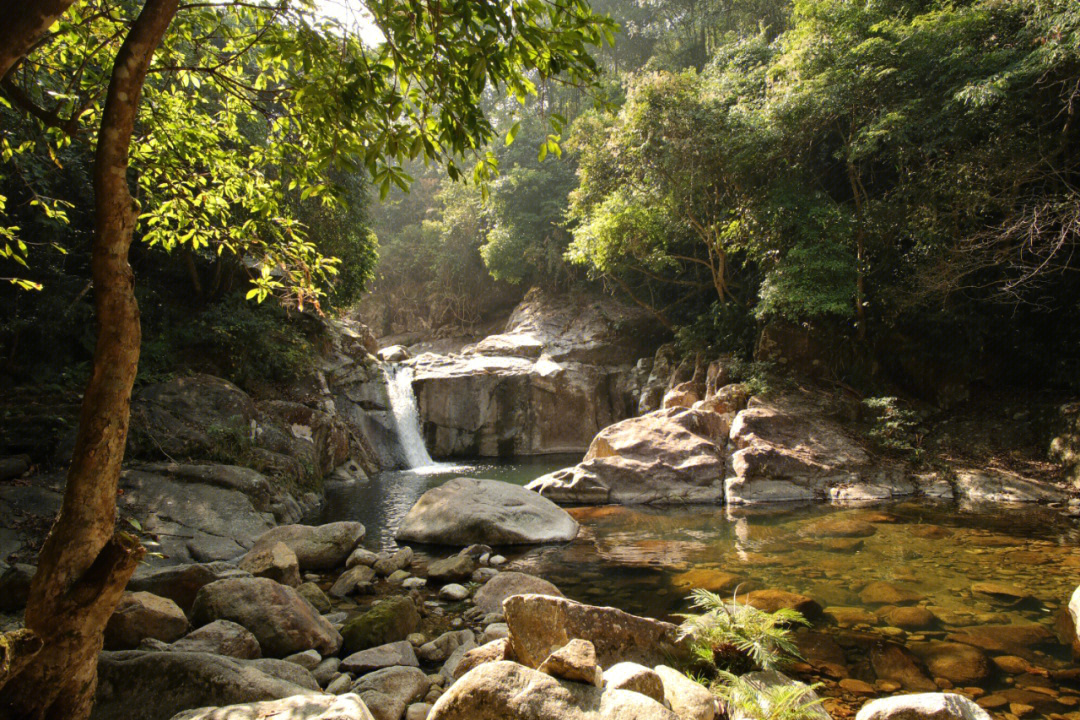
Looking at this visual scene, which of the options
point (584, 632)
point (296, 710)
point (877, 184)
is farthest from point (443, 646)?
point (877, 184)

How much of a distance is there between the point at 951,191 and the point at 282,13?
12.5 metres

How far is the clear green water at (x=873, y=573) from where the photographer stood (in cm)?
414

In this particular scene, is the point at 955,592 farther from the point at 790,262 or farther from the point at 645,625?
the point at 790,262

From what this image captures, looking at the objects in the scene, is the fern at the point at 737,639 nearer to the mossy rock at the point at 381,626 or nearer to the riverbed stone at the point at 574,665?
the riverbed stone at the point at 574,665

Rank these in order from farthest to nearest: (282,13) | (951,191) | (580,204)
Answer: (580,204)
(951,191)
(282,13)

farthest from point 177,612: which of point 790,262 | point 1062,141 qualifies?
point 1062,141

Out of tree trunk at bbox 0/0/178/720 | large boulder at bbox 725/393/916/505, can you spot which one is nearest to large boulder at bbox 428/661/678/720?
tree trunk at bbox 0/0/178/720

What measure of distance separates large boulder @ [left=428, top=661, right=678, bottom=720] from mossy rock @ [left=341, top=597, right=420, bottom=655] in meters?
2.15

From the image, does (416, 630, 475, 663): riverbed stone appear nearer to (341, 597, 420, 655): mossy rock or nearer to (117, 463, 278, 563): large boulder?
(341, 597, 420, 655): mossy rock

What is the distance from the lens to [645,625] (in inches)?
152

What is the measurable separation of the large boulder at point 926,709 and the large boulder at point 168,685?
9.67ft

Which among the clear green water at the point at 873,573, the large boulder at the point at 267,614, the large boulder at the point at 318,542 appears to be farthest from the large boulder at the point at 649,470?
the large boulder at the point at 267,614

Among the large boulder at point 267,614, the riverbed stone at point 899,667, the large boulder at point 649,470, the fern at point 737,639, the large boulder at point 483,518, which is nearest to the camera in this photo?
the fern at point 737,639

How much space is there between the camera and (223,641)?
3904 millimetres
